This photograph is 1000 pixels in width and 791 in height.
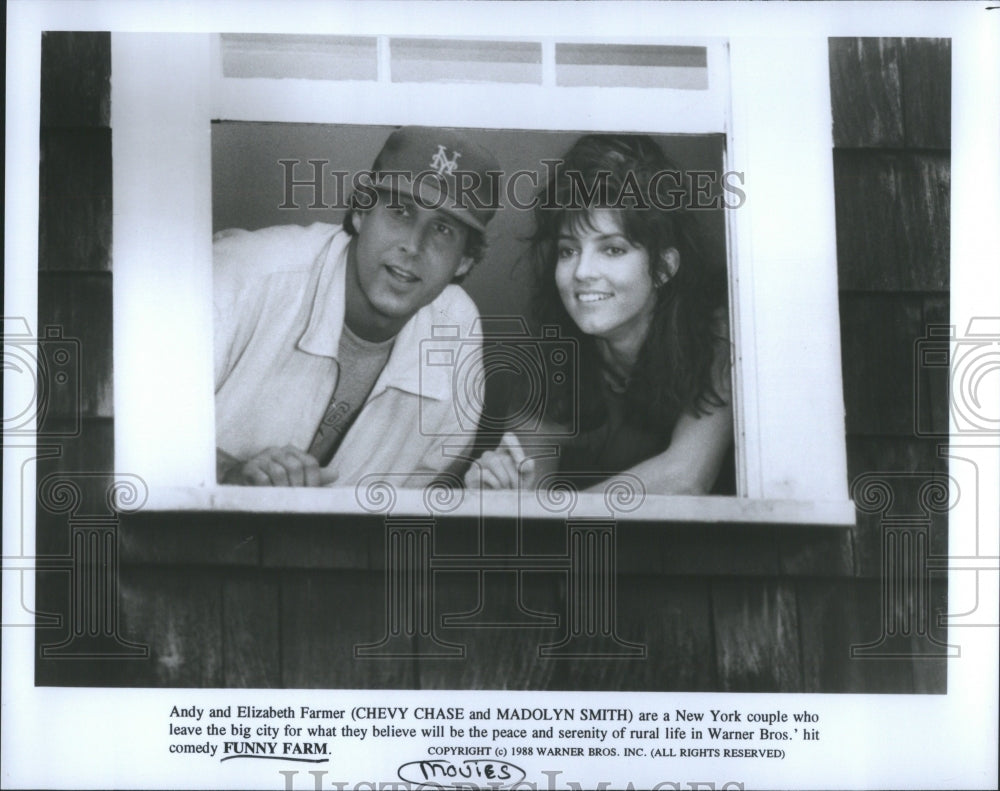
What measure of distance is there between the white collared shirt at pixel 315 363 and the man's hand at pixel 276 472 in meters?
0.02

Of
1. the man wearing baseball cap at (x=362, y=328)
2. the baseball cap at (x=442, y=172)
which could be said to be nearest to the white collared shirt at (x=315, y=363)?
the man wearing baseball cap at (x=362, y=328)

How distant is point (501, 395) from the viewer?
7.82ft

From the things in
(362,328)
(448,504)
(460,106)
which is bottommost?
(448,504)

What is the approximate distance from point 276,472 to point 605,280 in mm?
659

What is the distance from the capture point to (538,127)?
7.89 ft

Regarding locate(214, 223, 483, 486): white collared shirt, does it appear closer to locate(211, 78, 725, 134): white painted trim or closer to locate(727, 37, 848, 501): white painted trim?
locate(211, 78, 725, 134): white painted trim

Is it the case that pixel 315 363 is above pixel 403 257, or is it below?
below

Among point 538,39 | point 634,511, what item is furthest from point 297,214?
point 634,511

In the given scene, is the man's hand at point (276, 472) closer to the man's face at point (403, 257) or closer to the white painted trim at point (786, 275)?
the man's face at point (403, 257)

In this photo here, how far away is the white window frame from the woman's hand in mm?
24

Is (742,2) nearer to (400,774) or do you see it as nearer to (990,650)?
(990,650)

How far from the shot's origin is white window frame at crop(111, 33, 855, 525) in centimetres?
237

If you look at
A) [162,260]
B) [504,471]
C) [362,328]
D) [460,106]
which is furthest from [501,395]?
[162,260]

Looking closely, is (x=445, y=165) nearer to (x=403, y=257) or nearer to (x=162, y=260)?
(x=403, y=257)
